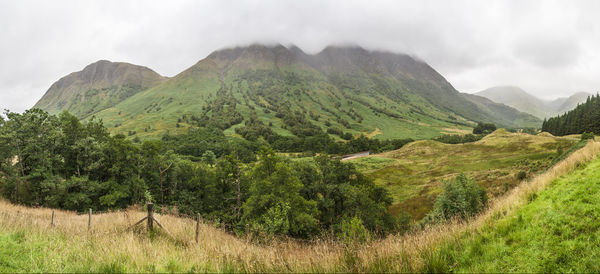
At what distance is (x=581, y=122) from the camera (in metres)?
112

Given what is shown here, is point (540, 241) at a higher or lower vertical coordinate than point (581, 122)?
lower

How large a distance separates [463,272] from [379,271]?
2108mm

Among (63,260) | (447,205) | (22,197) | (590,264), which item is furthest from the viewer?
(22,197)

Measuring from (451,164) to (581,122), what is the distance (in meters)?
90.6

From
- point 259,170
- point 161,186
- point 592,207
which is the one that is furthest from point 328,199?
point 592,207

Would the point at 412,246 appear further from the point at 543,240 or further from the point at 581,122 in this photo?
the point at 581,122

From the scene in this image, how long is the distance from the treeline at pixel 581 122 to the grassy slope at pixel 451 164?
29356mm

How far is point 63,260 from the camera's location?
5.90m

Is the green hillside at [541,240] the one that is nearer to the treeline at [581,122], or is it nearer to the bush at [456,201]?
the bush at [456,201]

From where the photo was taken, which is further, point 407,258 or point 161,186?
point 161,186

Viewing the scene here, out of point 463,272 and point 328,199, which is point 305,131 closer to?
point 328,199

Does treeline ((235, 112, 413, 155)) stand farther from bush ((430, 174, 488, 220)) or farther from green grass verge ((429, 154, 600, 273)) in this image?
green grass verge ((429, 154, 600, 273))

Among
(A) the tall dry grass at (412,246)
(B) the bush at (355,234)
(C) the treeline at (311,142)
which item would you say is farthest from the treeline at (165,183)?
(C) the treeline at (311,142)

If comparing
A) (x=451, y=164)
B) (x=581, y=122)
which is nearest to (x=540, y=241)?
(x=451, y=164)
